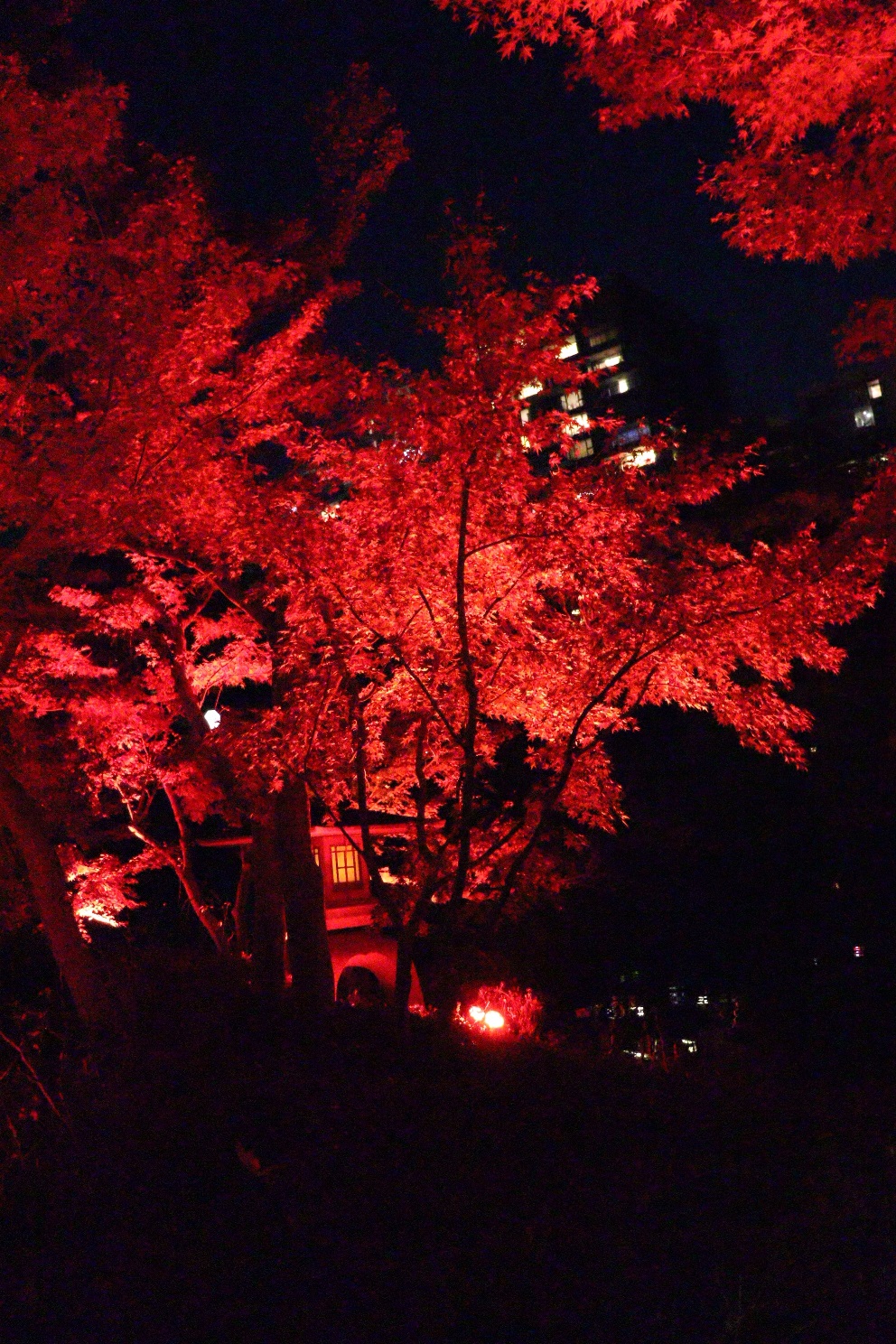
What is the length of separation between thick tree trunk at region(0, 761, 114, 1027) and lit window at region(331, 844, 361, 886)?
873 cm

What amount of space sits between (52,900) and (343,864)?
9100 millimetres

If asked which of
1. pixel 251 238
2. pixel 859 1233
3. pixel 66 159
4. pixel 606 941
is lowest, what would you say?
pixel 859 1233

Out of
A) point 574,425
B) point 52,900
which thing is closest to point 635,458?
point 574,425

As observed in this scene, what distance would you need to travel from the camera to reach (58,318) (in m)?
9.58

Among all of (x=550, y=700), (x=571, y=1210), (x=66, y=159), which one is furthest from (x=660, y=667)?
(x=66, y=159)

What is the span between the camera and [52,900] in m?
10.8

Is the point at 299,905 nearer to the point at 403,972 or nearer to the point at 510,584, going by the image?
the point at 403,972

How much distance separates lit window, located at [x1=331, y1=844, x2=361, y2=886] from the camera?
19.5 metres

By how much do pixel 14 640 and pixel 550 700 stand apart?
535 centimetres

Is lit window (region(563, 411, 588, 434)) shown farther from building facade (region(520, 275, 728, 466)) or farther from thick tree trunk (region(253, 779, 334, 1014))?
thick tree trunk (region(253, 779, 334, 1014))

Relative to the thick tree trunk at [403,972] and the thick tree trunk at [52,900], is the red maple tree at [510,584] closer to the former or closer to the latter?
the thick tree trunk at [403,972]

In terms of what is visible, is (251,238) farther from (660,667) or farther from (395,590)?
(660,667)

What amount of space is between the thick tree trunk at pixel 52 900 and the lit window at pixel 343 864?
8.73 meters

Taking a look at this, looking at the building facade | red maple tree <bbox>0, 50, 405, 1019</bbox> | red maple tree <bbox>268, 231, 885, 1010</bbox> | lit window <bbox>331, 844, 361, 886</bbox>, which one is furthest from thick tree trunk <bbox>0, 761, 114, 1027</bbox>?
lit window <bbox>331, 844, 361, 886</bbox>
